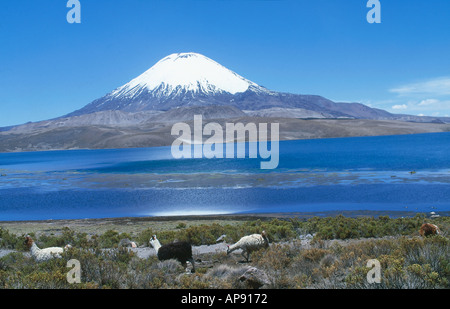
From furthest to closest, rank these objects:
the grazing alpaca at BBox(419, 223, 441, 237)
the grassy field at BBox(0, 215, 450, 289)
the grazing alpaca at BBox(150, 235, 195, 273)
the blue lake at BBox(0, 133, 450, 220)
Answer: the blue lake at BBox(0, 133, 450, 220)
the grazing alpaca at BBox(419, 223, 441, 237)
the grazing alpaca at BBox(150, 235, 195, 273)
the grassy field at BBox(0, 215, 450, 289)

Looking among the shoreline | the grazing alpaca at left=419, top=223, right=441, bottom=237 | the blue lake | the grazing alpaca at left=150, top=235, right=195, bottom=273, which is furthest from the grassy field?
the blue lake

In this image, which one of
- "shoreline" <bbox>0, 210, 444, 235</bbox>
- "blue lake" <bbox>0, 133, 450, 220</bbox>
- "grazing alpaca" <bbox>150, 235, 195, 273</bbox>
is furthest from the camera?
"blue lake" <bbox>0, 133, 450, 220</bbox>

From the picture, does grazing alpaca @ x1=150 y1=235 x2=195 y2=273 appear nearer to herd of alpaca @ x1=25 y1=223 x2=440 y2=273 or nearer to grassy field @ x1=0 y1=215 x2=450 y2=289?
herd of alpaca @ x1=25 y1=223 x2=440 y2=273

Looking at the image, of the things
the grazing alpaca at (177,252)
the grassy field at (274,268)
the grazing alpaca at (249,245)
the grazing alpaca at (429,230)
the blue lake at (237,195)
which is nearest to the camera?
the grassy field at (274,268)

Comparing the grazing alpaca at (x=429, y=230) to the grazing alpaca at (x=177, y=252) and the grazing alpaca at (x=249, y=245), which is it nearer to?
the grazing alpaca at (x=249, y=245)

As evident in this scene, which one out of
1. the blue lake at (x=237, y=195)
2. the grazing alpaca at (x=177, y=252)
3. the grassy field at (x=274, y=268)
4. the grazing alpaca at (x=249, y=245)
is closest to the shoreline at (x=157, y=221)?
the blue lake at (x=237, y=195)

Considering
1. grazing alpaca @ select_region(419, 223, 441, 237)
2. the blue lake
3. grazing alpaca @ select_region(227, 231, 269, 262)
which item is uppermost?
grazing alpaca @ select_region(419, 223, 441, 237)

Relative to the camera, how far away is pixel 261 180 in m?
34.6

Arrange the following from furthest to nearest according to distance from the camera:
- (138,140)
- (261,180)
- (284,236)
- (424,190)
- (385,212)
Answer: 1. (138,140)
2. (261,180)
3. (424,190)
4. (385,212)
5. (284,236)

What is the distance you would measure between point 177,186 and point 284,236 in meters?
21.5

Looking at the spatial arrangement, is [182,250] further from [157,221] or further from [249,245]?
[157,221]
